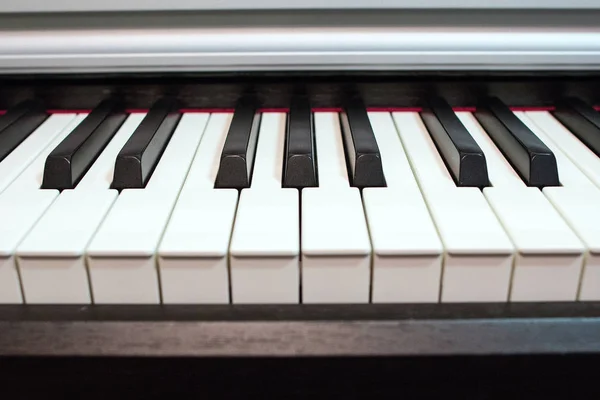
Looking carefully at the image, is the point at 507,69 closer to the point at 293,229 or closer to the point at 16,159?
the point at 293,229

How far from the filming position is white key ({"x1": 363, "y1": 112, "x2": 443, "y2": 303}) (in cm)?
62

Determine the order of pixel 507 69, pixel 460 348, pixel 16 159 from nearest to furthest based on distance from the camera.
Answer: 1. pixel 460 348
2. pixel 16 159
3. pixel 507 69

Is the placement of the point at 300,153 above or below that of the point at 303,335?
above

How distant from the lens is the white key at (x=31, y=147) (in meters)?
0.79

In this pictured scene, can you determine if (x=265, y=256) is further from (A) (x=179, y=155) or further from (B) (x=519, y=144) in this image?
(B) (x=519, y=144)

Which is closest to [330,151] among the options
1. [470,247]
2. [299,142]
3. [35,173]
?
[299,142]

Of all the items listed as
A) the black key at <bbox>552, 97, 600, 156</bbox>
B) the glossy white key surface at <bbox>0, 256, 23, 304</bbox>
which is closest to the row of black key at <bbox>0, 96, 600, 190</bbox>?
the black key at <bbox>552, 97, 600, 156</bbox>

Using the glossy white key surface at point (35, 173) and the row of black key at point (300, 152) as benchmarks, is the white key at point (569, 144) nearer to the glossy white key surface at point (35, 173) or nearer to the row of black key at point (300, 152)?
the row of black key at point (300, 152)

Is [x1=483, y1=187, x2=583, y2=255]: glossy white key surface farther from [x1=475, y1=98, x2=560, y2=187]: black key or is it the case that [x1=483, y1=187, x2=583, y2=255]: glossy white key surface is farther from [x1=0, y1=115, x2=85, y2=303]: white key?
[x1=0, y1=115, x2=85, y2=303]: white key

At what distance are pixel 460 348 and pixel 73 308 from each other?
40cm

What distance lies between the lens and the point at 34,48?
91 centimetres

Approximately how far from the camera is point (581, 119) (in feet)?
3.01

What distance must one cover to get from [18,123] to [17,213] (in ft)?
0.93
